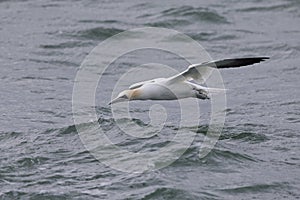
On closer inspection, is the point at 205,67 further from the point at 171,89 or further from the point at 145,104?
the point at 145,104

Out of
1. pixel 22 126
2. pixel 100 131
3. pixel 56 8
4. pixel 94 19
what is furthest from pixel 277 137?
pixel 56 8

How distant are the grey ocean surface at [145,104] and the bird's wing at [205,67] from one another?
3.85 feet

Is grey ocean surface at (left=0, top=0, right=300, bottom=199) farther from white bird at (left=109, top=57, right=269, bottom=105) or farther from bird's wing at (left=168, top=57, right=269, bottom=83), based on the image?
bird's wing at (left=168, top=57, right=269, bottom=83)

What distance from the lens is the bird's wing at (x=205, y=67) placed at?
14.1 m

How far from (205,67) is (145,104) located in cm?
377

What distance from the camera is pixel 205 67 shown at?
48.7 feet

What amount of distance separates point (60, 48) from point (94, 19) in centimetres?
259

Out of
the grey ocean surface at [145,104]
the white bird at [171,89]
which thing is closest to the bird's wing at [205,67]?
the white bird at [171,89]

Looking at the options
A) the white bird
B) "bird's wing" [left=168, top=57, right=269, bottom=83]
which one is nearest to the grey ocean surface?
the white bird

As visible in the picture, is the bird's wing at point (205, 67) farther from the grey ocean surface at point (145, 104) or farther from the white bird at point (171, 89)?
the grey ocean surface at point (145, 104)

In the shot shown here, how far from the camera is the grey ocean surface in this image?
552 inches

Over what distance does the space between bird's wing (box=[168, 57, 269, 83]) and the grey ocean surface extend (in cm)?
117

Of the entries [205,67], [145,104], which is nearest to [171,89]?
[205,67]

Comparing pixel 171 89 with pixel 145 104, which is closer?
pixel 171 89
